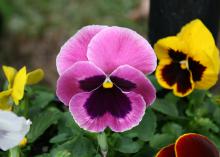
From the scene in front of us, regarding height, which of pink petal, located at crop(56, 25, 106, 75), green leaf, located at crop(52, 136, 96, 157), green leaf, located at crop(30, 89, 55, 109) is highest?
pink petal, located at crop(56, 25, 106, 75)

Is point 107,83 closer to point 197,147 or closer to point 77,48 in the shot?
point 77,48

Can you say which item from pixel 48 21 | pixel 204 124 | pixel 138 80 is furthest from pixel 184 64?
pixel 48 21

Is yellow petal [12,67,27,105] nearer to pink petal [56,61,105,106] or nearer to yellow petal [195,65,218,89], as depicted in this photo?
pink petal [56,61,105,106]

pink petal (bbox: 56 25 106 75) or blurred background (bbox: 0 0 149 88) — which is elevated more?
pink petal (bbox: 56 25 106 75)

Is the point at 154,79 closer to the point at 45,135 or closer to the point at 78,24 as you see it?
the point at 45,135

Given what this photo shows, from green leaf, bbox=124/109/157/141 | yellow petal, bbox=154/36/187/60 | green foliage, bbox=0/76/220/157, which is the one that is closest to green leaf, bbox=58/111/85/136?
green foliage, bbox=0/76/220/157

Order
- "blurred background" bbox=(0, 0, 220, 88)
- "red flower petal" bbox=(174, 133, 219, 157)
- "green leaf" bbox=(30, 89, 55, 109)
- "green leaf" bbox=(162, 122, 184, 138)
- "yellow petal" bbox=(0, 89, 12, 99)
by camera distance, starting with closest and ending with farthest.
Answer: "red flower petal" bbox=(174, 133, 219, 157) → "yellow petal" bbox=(0, 89, 12, 99) → "green leaf" bbox=(162, 122, 184, 138) → "green leaf" bbox=(30, 89, 55, 109) → "blurred background" bbox=(0, 0, 220, 88)
